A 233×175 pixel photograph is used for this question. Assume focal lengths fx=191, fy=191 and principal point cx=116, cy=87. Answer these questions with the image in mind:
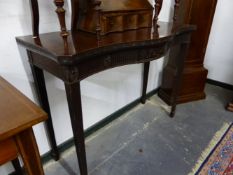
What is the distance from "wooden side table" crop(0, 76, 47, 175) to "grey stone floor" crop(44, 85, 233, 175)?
758mm

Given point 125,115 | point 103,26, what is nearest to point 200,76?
point 125,115

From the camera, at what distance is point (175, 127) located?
161cm

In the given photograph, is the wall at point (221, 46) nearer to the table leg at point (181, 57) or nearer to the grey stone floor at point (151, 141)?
the grey stone floor at point (151, 141)

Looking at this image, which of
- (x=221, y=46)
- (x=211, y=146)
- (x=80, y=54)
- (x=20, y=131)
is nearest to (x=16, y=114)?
(x=20, y=131)

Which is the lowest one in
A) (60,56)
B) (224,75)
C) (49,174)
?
(49,174)

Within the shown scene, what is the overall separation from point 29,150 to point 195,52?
1714 millimetres

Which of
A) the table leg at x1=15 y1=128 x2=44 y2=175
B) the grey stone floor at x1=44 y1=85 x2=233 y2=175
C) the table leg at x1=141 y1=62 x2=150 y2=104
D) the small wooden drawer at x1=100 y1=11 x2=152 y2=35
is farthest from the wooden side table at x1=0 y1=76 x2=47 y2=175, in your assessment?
the table leg at x1=141 y1=62 x2=150 y2=104

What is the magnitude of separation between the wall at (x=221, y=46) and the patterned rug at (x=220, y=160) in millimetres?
982

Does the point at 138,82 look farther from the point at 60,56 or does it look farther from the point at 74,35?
the point at 60,56

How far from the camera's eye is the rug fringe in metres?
1.24

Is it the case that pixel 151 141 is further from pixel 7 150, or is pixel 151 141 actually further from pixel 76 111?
pixel 7 150

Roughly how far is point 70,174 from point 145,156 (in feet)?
1.68

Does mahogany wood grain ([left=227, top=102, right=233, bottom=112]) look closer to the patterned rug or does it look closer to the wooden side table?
the patterned rug

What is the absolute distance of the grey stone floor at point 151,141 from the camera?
1248 mm
